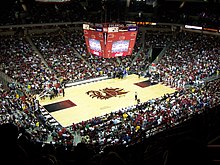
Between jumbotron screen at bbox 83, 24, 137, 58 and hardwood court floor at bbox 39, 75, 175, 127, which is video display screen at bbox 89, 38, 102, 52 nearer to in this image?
jumbotron screen at bbox 83, 24, 137, 58

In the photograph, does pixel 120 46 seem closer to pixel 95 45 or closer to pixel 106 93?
pixel 95 45

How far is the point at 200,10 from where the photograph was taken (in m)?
37.4

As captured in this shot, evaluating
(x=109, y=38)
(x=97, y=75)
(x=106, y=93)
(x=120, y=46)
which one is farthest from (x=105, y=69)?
(x=109, y=38)

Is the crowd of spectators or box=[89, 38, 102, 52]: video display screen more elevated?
box=[89, 38, 102, 52]: video display screen

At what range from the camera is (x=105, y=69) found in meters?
32.3

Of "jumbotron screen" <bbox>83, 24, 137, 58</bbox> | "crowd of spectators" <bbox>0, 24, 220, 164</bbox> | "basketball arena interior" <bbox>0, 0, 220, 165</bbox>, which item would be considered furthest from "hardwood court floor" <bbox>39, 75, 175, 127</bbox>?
"jumbotron screen" <bbox>83, 24, 137, 58</bbox>

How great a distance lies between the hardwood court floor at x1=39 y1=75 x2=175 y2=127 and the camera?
21.6 m

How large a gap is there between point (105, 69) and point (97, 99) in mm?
7982

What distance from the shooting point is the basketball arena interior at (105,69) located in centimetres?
1706

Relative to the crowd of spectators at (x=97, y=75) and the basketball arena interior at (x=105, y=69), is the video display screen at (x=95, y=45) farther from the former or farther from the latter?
the crowd of spectators at (x=97, y=75)

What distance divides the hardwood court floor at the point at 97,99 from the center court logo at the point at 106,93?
1.32ft

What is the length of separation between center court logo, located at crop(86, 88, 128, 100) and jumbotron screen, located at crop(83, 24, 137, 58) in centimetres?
459

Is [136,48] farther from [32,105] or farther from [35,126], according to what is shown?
[35,126]

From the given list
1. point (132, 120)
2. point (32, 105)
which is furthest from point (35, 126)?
point (132, 120)
